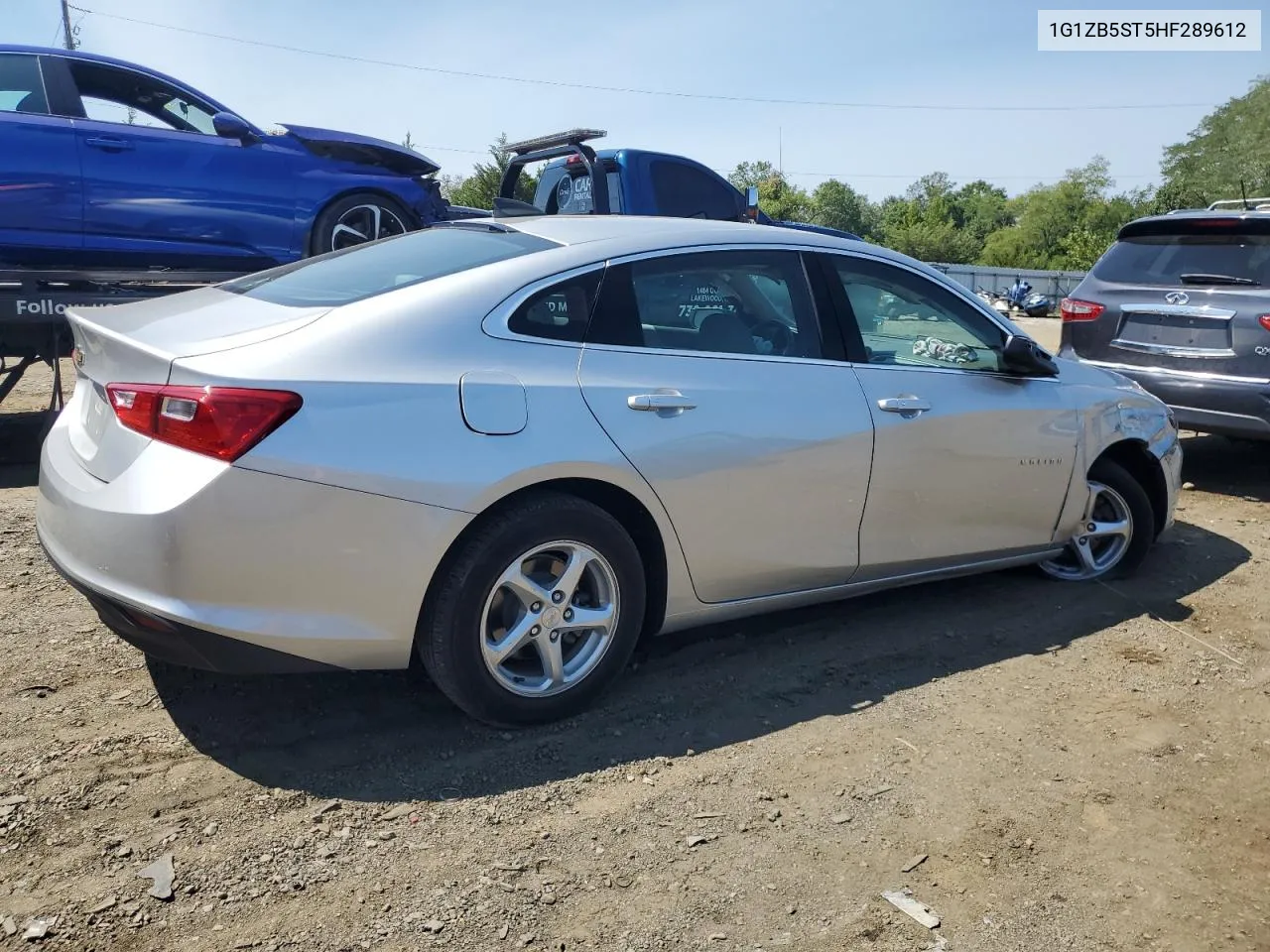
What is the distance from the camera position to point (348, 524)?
2857 mm

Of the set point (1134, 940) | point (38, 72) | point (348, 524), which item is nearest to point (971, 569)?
point (1134, 940)

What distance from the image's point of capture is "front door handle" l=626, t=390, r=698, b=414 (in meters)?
3.37

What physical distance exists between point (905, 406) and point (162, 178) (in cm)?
477

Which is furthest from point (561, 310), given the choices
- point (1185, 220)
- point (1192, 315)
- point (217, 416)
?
point (1185, 220)

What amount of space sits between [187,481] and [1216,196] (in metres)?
70.9

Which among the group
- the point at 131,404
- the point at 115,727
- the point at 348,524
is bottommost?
the point at 115,727

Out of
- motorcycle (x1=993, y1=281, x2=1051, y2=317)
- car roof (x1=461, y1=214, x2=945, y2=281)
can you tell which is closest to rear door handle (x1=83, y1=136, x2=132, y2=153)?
car roof (x1=461, y1=214, x2=945, y2=281)

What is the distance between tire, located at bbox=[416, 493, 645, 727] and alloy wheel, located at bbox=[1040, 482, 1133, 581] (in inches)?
103

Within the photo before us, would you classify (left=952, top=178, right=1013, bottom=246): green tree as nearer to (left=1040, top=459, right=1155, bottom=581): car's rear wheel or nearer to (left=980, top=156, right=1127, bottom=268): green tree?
(left=980, top=156, right=1127, bottom=268): green tree

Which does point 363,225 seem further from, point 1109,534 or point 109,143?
point 1109,534

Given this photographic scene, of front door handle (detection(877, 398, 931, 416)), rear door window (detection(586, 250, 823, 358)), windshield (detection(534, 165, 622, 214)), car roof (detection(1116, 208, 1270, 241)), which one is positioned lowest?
front door handle (detection(877, 398, 931, 416))

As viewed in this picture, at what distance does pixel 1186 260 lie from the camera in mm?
7105

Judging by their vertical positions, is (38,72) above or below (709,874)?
A: above

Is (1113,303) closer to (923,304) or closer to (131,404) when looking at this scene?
(923,304)
